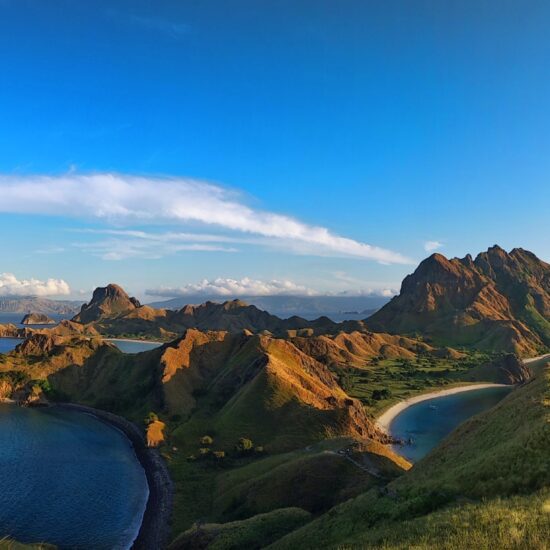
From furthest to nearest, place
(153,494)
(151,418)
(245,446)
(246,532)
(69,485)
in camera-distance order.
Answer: (151,418) → (245,446) → (69,485) → (153,494) → (246,532)

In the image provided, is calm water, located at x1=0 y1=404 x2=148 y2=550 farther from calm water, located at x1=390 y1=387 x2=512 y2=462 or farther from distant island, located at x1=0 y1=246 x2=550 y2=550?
calm water, located at x1=390 y1=387 x2=512 y2=462

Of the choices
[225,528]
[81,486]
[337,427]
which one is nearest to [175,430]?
[81,486]

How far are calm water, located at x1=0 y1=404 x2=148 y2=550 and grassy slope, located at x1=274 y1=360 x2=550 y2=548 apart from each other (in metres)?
46.7

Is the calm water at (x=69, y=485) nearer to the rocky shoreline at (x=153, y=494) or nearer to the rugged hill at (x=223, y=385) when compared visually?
the rocky shoreline at (x=153, y=494)

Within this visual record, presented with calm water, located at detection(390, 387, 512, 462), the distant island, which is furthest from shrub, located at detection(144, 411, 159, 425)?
calm water, located at detection(390, 387, 512, 462)

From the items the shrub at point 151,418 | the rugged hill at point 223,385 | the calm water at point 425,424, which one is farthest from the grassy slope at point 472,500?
the shrub at point 151,418

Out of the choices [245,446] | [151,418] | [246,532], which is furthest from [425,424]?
[246,532]

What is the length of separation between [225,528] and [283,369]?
89368 mm

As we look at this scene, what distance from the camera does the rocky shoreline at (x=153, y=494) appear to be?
248ft

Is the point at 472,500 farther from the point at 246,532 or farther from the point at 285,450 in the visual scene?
the point at 285,450

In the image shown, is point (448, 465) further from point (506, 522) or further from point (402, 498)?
point (506, 522)

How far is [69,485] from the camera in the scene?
9719cm

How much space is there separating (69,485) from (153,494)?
19379 mm

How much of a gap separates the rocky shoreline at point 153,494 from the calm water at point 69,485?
1694mm
